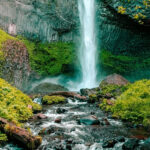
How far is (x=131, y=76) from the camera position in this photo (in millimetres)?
24719

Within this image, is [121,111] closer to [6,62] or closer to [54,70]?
[6,62]

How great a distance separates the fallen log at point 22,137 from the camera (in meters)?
4.66

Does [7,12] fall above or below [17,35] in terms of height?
above

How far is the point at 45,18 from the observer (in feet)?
77.1

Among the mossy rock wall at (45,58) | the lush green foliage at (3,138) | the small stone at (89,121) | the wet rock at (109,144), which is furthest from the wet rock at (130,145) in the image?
the mossy rock wall at (45,58)

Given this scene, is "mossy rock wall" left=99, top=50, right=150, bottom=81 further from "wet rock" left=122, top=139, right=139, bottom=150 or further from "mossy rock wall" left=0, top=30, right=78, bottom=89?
"wet rock" left=122, top=139, right=139, bottom=150

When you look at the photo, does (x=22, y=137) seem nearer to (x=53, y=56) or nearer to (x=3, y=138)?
(x=3, y=138)

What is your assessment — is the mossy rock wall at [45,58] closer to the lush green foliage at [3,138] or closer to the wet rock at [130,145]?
the lush green foliage at [3,138]

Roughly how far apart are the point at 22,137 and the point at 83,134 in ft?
6.48

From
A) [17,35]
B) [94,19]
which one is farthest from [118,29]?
[17,35]

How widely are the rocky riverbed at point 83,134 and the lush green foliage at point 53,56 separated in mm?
15251

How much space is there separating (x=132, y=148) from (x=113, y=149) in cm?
47

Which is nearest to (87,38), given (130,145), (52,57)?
(52,57)

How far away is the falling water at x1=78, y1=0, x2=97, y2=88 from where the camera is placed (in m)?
23.6
